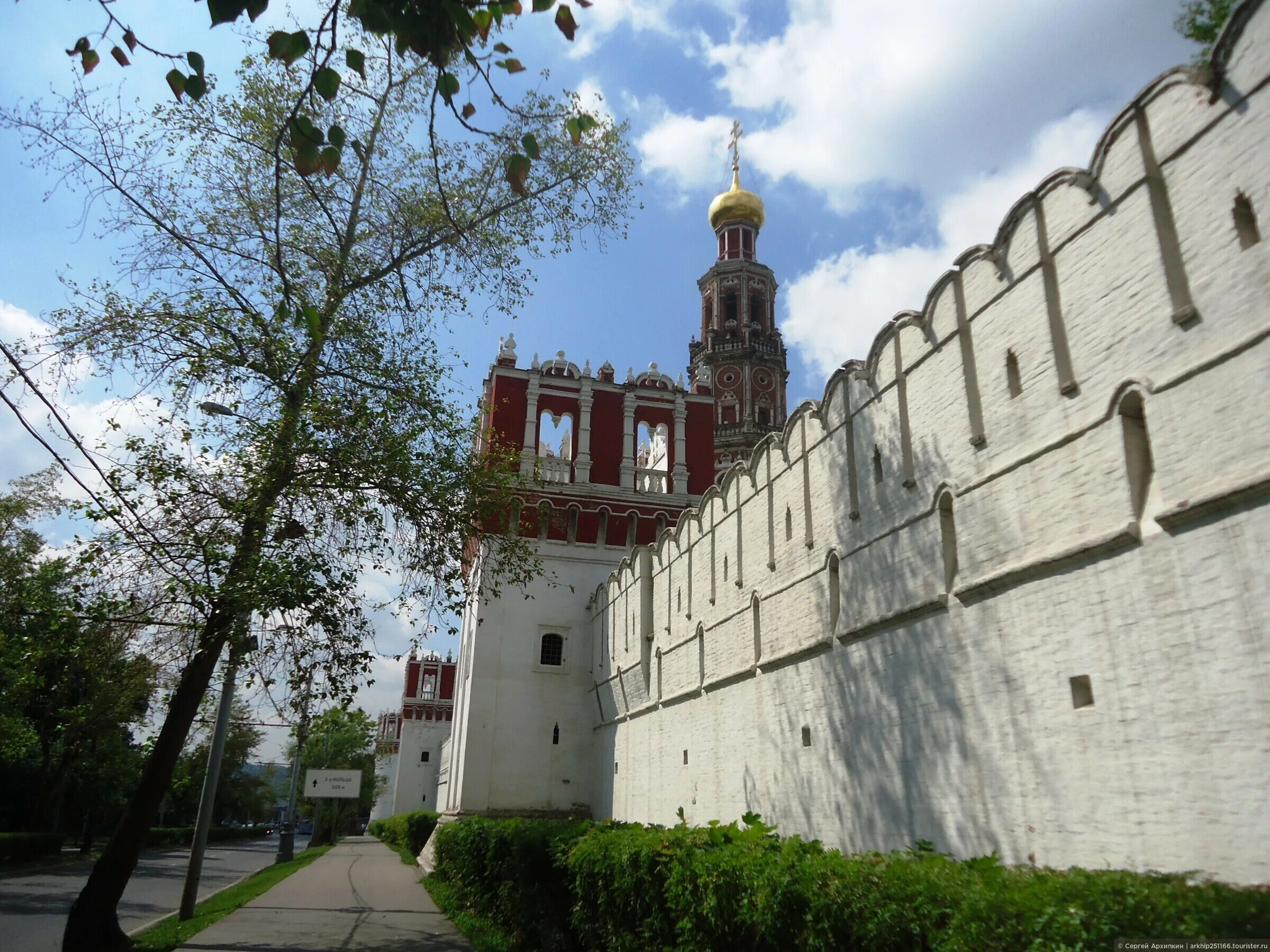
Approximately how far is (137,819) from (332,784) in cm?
3101

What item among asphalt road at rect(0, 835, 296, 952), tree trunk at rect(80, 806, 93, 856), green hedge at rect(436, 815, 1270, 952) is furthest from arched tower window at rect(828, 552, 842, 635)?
tree trunk at rect(80, 806, 93, 856)

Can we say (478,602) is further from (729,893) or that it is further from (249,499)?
(729,893)

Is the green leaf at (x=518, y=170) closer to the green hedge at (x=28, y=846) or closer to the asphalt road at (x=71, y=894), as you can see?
the asphalt road at (x=71, y=894)

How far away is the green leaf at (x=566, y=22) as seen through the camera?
4855 mm

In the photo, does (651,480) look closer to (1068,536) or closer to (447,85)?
(1068,536)

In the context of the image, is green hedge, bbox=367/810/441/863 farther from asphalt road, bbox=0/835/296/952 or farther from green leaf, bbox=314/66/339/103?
green leaf, bbox=314/66/339/103

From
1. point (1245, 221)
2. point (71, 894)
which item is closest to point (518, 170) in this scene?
point (1245, 221)

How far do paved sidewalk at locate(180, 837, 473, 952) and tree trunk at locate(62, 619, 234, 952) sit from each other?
1064mm

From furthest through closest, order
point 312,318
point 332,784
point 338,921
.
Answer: point 332,784 < point 338,921 < point 312,318

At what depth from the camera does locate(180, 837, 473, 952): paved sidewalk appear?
11.3m

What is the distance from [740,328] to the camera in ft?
165

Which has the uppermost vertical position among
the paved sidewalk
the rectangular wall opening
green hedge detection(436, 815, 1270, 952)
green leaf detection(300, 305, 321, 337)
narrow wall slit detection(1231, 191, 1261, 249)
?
narrow wall slit detection(1231, 191, 1261, 249)

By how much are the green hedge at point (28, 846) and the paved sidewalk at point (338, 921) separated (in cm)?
983

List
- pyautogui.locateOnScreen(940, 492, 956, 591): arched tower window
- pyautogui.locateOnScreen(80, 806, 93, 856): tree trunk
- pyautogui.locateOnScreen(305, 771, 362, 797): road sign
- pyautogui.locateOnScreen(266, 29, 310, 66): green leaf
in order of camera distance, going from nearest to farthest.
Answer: pyautogui.locateOnScreen(266, 29, 310, 66): green leaf < pyautogui.locateOnScreen(940, 492, 956, 591): arched tower window < pyautogui.locateOnScreen(80, 806, 93, 856): tree trunk < pyautogui.locateOnScreen(305, 771, 362, 797): road sign
